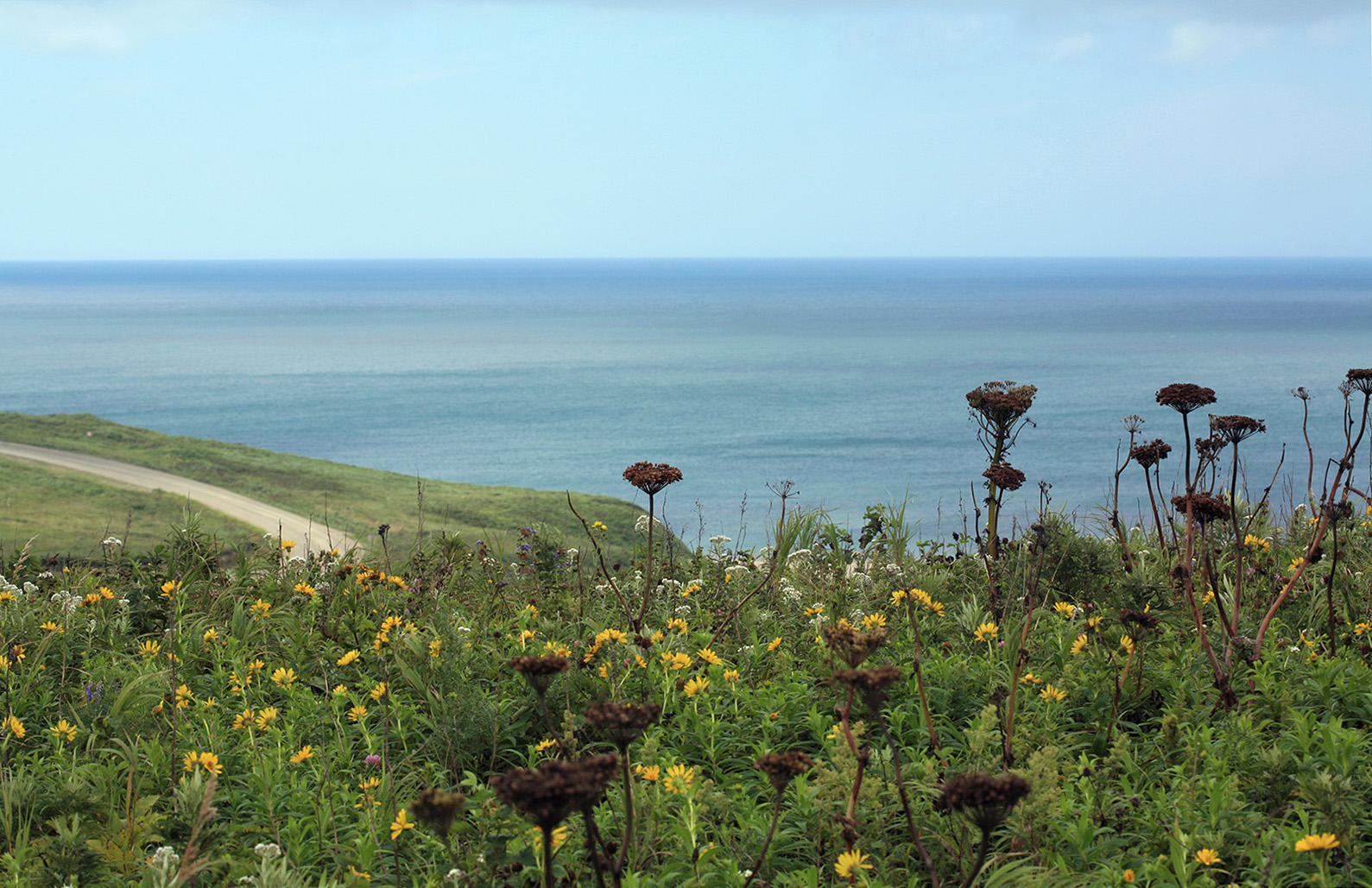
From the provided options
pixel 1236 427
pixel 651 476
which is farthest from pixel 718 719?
pixel 1236 427

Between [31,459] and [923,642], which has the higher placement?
[923,642]

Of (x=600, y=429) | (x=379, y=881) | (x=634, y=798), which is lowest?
(x=600, y=429)

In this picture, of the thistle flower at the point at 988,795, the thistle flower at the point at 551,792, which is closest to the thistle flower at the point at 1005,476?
the thistle flower at the point at 988,795

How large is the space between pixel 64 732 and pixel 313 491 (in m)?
40.3

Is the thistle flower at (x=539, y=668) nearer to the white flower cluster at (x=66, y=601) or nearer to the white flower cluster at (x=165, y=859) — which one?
the white flower cluster at (x=165, y=859)

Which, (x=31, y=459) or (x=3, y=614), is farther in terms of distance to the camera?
(x=31, y=459)

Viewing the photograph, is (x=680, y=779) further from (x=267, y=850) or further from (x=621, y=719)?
(x=267, y=850)

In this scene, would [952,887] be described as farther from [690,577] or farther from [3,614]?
[3,614]

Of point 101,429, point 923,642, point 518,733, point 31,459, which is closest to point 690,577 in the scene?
point 923,642

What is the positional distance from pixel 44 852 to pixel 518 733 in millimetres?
1599

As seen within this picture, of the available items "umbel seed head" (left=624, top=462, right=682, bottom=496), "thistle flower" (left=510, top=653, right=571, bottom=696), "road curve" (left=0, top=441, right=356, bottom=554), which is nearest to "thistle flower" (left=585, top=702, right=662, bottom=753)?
"thistle flower" (left=510, top=653, right=571, bottom=696)

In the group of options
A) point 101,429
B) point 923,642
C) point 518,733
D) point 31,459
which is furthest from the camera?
point 101,429

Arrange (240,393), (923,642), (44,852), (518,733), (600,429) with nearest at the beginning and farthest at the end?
(44,852) → (518,733) → (923,642) → (600,429) → (240,393)

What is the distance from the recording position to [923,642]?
4668 mm
